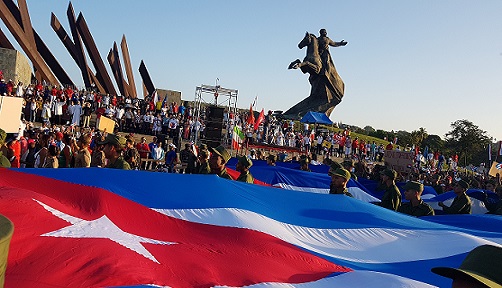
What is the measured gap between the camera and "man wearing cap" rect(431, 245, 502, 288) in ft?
6.69

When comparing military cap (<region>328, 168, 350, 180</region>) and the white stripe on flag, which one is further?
military cap (<region>328, 168, 350, 180</region>)

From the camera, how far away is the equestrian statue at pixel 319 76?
1448 inches

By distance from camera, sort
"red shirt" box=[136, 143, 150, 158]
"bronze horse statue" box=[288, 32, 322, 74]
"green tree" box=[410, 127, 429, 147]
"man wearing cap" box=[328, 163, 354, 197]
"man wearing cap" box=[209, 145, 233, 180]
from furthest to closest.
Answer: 1. "green tree" box=[410, 127, 429, 147]
2. "bronze horse statue" box=[288, 32, 322, 74]
3. "red shirt" box=[136, 143, 150, 158]
4. "man wearing cap" box=[328, 163, 354, 197]
5. "man wearing cap" box=[209, 145, 233, 180]

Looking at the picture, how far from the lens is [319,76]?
124 feet

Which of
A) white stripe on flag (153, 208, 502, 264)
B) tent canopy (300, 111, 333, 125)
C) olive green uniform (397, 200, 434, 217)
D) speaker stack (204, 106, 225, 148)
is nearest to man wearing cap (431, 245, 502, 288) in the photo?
white stripe on flag (153, 208, 502, 264)

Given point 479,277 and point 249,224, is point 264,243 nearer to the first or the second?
point 249,224

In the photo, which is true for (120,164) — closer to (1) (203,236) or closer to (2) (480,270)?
(1) (203,236)

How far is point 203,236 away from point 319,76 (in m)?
34.4

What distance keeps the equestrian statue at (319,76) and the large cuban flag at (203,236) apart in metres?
31.2

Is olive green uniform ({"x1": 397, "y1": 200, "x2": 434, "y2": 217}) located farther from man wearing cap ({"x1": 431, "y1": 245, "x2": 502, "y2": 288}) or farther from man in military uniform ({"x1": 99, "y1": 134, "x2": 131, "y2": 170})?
man wearing cap ({"x1": 431, "y1": 245, "x2": 502, "y2": 288})

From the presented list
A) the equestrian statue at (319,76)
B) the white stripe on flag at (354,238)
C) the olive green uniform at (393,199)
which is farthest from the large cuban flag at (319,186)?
the equestrian statue at (319,76)

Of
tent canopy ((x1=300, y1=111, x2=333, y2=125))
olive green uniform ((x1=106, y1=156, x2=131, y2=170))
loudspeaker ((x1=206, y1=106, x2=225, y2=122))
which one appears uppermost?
tent canopy ((x1=300, y1=111, x2=333, y2=125))

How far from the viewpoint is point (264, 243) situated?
4391 millimetres

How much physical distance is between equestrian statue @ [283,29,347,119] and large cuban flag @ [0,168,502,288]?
31.2 metres
